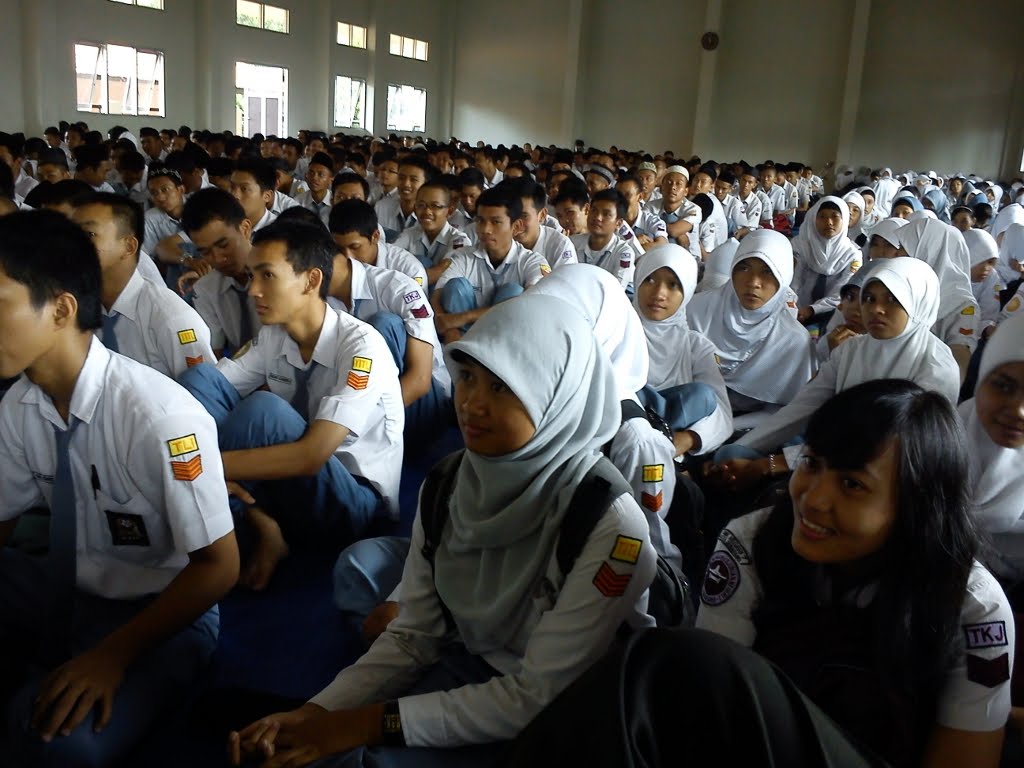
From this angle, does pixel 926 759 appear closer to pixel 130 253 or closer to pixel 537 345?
pixel 537 345

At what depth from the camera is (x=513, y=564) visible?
1.44m

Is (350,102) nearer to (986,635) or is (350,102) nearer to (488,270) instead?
(488,270)

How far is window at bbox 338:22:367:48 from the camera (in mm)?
15508

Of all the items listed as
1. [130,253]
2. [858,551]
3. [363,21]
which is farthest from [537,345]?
[363,21]

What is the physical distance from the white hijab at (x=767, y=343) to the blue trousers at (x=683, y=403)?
0.84 meters

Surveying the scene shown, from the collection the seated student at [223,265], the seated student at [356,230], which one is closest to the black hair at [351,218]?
the seated student at [356,230]

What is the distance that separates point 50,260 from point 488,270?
3.00 metres

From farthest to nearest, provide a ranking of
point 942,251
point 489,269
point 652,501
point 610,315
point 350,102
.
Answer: point 350,102 → point 942,251 → point 489,269 → point 610,315 → point 652,501

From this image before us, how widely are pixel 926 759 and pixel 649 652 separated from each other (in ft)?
2.09

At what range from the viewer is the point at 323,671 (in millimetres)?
2020

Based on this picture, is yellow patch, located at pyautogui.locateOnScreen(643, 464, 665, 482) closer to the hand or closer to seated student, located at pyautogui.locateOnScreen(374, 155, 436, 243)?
the hand

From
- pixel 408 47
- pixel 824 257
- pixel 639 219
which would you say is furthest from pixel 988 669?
pixel 408 47

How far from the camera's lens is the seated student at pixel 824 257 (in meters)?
5.09

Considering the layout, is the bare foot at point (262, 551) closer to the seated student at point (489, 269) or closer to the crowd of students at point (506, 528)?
the crowd of students at point (506, 528)
